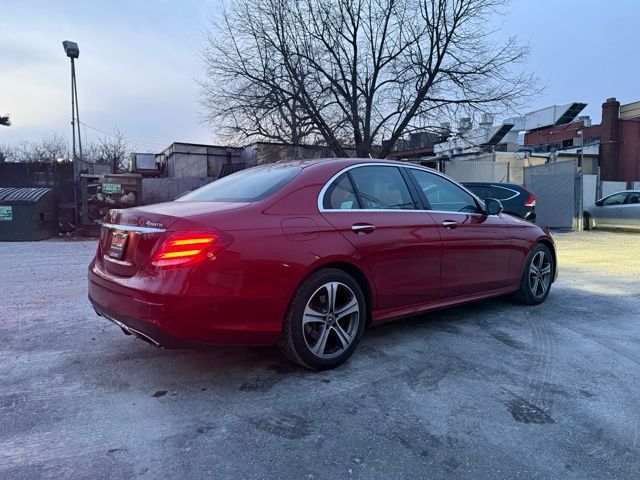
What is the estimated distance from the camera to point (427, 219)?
13.5ft

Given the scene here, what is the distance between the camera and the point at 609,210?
54.9ft

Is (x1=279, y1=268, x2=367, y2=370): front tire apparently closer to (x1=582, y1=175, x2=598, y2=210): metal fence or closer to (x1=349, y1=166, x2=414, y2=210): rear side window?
(x1=349, y1=166, x2=414, y2=210): rear side window

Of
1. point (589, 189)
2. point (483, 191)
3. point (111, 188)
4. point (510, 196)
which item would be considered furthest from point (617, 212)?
point (111, 188)

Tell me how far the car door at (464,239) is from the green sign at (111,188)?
11.6 m

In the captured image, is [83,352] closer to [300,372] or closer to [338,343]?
[300,372]

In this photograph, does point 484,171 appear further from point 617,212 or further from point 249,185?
point 249,185

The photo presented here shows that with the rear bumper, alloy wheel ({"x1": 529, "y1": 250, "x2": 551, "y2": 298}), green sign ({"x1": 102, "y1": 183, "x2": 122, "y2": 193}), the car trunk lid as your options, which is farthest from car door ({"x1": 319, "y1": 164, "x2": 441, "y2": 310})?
green sign ({"x1": 102, "y1": 183, "x2": 122, "y2": 193})

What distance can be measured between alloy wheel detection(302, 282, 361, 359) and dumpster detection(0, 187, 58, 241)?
11.3m

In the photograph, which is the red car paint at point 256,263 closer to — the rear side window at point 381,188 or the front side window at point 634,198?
the rear side window at point 381,188

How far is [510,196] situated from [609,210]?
7757mm

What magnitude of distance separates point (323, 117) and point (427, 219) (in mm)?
15375

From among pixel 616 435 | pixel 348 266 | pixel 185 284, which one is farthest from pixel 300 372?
pixel 616 435

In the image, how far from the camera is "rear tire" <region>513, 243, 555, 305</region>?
17.3 feet

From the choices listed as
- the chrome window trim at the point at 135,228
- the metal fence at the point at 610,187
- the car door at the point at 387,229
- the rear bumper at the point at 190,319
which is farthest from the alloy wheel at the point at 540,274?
the metal fence at the point at 610,187
